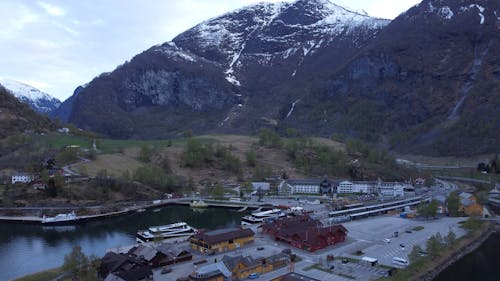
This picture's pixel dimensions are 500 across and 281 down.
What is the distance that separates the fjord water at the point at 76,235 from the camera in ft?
117

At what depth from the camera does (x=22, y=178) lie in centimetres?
5825

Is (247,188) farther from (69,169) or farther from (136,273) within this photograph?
(136,273)

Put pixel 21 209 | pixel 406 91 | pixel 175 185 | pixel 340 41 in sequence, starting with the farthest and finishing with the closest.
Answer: pixel 340 41 < pixel 406 91 < pixel 175 185 < pixel 21 209

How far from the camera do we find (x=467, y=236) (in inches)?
1566

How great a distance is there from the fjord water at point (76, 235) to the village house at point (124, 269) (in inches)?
290

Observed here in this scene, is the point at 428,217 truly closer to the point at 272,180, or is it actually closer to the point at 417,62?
the point at 272,180

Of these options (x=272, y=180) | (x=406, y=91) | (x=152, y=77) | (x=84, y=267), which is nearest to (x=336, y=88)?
(x=406, y=91)

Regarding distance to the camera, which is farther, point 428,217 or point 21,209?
point 21,209

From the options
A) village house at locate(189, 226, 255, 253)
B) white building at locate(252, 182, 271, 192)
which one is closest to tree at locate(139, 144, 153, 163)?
white building at locate(252, 182, 271, 192)

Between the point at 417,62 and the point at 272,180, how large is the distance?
305 ft

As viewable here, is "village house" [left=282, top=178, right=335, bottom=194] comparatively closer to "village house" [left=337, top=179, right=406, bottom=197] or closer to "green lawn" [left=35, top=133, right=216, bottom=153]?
"village house" [left=337, top=179, right=406, bottom=197]

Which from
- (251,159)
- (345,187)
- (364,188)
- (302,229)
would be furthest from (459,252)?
(251,159)

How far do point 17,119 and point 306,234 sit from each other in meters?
74.4

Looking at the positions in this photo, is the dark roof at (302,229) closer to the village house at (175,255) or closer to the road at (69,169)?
the village house at (175,255)
